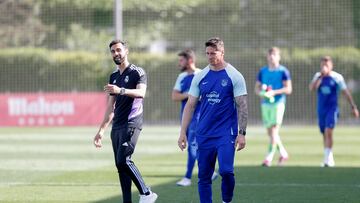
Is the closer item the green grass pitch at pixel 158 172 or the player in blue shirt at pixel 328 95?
the green grass pitch at pixel 158 172

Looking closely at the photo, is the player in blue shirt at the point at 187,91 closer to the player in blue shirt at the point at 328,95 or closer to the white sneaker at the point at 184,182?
the white sneaker at the point at 184,182

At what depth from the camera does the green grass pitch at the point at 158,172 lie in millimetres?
12430

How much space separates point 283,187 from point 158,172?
3.30 meters

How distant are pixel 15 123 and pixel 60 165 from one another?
1512 centimetres

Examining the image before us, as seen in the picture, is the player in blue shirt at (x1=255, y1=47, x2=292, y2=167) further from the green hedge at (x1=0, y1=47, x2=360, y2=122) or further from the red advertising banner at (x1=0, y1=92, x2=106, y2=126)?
the green hedge at (x1=0, y1=47, x2=360, y2=122)

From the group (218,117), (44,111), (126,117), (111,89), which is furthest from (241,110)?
(44,111)

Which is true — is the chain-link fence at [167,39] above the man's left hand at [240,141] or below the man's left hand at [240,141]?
below

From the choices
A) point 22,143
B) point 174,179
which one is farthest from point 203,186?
point 22,143

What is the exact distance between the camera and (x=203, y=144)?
10094mm

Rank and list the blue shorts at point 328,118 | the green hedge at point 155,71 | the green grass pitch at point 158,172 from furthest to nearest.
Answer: the green hedge at point 155,71 → the blue shorts at point 328,118 → the green grass pitch at point 158,172

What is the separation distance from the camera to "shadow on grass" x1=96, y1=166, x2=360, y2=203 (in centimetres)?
1210

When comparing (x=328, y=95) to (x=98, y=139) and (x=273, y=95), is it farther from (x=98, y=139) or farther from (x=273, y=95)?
(x=98, y=139)

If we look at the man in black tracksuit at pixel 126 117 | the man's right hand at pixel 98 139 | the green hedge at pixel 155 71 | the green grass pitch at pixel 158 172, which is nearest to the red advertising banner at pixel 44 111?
the green hedge at pixel 155 71

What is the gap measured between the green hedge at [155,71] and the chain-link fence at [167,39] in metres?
0.04
